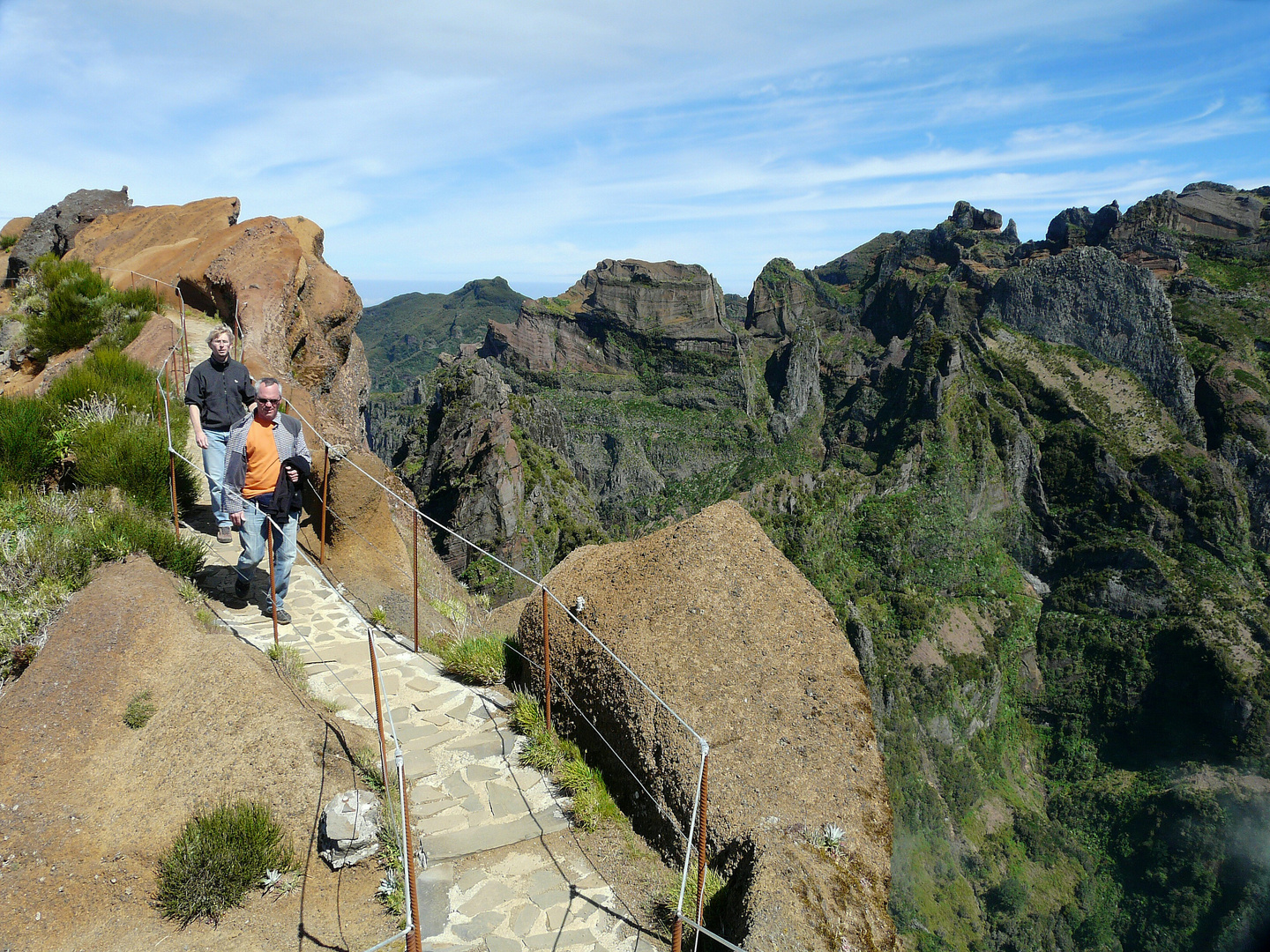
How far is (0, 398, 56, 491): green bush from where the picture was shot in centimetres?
714

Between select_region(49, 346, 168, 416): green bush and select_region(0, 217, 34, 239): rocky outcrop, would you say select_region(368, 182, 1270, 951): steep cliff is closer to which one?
select_region(0, 217, 34, 239): rocky outcrop

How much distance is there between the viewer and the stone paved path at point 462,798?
3.56 m

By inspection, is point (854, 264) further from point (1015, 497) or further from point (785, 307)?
point (1015, 497)

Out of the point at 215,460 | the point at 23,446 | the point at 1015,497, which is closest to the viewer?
the point at 215,460

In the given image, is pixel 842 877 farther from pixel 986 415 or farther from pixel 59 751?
pixel 986 415

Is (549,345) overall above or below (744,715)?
above

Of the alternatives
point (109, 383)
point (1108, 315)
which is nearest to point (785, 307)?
point (1108, 315)

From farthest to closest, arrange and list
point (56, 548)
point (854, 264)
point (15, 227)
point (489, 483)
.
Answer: point (854, 264) → point (489, 483) → point (15, 227) → point (56, 548)

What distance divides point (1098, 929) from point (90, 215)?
66.7 m

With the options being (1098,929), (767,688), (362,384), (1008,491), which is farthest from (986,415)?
(767,688)

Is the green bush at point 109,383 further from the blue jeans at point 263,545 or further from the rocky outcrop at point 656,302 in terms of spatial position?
the rocky outcrop at point 656,302

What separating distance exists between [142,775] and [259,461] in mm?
2647

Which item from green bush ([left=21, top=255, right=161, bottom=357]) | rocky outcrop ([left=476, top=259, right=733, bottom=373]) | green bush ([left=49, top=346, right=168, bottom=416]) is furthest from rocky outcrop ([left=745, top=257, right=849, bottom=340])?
green bush ([left=49, top=346, right=168, bottom=416])

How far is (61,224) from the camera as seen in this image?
22312 mm
